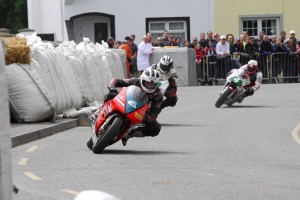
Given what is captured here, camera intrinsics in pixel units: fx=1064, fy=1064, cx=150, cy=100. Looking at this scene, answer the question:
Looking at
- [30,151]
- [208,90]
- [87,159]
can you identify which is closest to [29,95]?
[30,151]

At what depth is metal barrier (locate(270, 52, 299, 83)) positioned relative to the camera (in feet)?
124

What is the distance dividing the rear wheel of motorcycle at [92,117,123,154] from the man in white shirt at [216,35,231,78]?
23.3 metres

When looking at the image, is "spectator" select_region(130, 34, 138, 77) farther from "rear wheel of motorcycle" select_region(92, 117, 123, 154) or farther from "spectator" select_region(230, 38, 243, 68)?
"rear wheel of motorcycle" select_region(92, 117, 123, 154)

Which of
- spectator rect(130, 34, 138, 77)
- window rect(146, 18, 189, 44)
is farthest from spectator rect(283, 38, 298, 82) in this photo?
window rect(146, 18, 189, 44)

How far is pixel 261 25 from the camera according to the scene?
4862 centimetres

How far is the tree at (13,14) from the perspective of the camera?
87.9 metres

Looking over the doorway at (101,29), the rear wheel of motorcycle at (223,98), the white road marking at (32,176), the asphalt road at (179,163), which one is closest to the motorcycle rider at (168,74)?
the asphalt road at (179,163)

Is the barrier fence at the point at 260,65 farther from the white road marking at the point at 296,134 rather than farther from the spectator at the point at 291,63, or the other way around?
the white road marking at the point at 296,134

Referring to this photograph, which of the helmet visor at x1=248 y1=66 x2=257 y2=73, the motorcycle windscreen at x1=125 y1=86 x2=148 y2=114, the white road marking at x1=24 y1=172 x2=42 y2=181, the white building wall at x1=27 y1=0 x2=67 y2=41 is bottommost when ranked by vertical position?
the white road marking at x1=24 y1=172 x2=42 y2=181

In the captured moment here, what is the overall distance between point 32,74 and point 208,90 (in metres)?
14.8

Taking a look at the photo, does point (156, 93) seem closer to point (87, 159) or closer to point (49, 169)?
point (87, 159)

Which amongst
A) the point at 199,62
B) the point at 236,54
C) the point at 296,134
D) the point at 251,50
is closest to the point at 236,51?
the point at 236,54

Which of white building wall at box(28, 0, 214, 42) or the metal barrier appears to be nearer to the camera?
the metal barrier

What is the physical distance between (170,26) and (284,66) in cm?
1189
